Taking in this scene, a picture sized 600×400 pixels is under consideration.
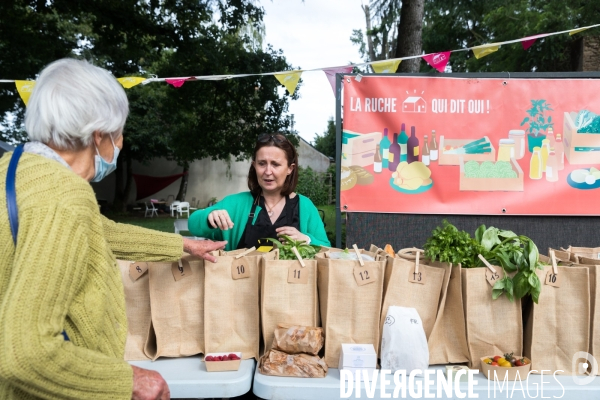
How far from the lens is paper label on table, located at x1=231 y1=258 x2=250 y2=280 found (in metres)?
2.28

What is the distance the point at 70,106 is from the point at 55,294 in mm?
454

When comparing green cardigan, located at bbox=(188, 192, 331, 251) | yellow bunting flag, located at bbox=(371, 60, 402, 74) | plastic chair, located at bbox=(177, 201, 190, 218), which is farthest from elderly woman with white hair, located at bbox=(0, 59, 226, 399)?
plastic chair, located at bbox=(177, 201, 190, 218)

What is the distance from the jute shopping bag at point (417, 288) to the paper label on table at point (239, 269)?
0.62 metres

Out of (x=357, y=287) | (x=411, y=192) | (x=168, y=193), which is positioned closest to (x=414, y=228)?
(x=411, y=192)

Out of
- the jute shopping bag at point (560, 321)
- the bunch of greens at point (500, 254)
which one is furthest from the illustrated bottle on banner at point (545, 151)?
the jute shopping bag at point (560, 321)

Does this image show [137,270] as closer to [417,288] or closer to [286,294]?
[286,294]

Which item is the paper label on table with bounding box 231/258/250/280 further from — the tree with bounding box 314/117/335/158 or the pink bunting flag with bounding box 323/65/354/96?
the tree with bounding box 314/117/335/158

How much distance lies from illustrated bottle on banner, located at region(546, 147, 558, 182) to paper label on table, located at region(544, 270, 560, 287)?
2001 mm

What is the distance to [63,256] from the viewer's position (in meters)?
1.15

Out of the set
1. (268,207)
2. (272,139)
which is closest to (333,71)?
(272,139)

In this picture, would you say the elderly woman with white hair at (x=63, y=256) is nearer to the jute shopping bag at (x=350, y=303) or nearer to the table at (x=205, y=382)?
the table at (x=205, y=382)

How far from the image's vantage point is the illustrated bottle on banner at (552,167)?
13.2 ft

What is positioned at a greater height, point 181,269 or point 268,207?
point 268,207

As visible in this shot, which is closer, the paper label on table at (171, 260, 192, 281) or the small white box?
the small white box
